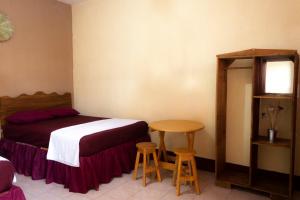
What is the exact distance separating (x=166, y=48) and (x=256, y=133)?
65.8 inches

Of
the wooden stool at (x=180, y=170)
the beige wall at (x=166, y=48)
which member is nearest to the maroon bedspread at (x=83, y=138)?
the beige wall at (x=166, y=48)

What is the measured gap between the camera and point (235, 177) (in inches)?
111

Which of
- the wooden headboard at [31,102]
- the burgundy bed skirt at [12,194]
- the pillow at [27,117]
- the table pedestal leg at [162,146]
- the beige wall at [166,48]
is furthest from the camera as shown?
the wooden headboard at [31,102]

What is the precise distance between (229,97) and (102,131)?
165cm

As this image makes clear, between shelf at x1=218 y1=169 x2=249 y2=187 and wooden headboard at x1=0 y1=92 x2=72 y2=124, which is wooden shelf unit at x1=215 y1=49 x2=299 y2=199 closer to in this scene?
shelf at x1=218 y1=169 x2=249 y2=187

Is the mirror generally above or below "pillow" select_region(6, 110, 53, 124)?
→ above

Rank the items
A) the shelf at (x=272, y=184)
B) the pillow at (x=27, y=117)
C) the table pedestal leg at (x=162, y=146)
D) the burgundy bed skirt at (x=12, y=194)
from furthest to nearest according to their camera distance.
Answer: the pillow at (x=27, y=117)
the table pedestal leg at (x=162, y=146)
the shelf at (x=272, y=184)
the burgundy bed skirt at (x=12, y=194)

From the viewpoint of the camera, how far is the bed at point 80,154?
8.74 ft

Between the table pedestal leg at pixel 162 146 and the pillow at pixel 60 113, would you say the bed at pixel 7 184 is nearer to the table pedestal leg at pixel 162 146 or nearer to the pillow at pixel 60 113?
the table pedestal leg at pixel 162 146

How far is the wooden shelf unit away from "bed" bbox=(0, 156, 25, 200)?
2057mm

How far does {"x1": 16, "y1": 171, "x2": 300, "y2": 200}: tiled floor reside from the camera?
101 inches

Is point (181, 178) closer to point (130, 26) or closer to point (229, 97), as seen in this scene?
point (229, 97)

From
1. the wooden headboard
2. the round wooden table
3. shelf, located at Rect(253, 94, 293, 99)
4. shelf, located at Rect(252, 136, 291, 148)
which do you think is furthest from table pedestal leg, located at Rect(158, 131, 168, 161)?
the wooden headboard

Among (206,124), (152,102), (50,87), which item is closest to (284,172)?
(206,124)
